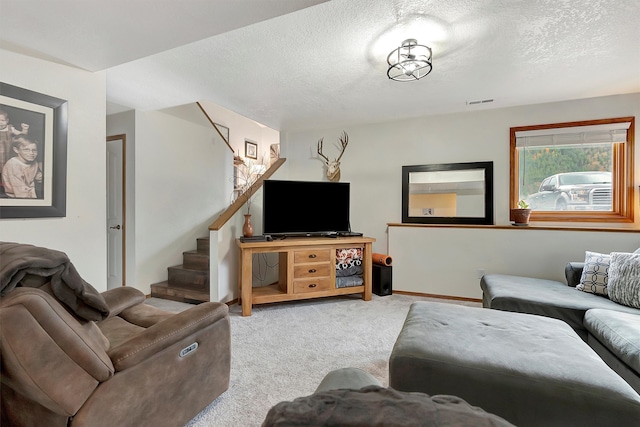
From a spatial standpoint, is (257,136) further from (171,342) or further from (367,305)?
(171,342)

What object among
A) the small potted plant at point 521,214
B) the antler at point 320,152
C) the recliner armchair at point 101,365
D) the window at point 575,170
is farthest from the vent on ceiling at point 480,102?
the recliner armchair at point 101,365

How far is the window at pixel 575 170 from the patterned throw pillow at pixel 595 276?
996 mm

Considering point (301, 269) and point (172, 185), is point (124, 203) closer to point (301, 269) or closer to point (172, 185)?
point (172, 185)

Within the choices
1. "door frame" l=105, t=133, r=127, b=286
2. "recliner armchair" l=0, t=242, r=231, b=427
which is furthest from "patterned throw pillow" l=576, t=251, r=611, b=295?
"door frame" l=105, t=133, r=127, b=286

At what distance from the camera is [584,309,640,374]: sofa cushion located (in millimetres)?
1467

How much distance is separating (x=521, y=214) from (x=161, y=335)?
145 inches

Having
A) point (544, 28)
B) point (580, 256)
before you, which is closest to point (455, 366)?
point (544, 28)

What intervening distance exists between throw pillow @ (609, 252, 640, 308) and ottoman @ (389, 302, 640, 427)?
0.96 m

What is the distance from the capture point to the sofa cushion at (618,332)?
4.81 ft

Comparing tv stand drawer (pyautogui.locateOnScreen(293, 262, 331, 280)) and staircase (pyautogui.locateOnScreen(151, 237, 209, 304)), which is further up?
tv stand drawer (pyautogui.locateOnScreen(293, 262, 331, 280))

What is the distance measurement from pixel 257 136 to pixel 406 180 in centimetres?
353

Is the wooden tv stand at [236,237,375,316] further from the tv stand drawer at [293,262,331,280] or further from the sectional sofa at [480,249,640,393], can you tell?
the sectional sofa at [480,249,640,393]

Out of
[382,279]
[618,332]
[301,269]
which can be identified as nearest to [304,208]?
[301,269]

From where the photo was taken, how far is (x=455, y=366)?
1225mm
